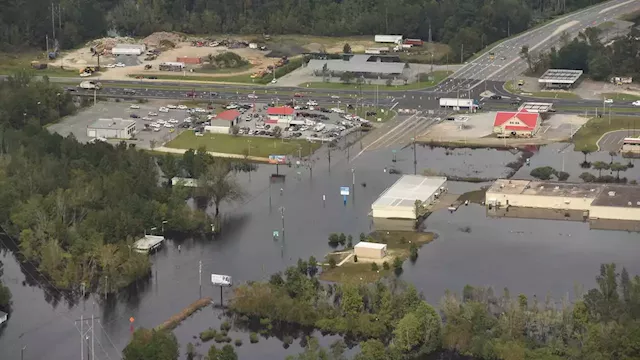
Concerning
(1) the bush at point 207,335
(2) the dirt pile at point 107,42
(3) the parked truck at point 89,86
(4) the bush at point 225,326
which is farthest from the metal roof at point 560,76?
(1) the bush at point 207,335

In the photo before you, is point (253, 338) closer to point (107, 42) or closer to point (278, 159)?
point (278, 159)

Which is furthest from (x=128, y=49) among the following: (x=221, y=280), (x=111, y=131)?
(x=221, y=280)

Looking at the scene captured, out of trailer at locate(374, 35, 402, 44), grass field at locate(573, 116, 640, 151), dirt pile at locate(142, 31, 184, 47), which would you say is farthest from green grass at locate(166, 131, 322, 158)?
trailer at locate(374, 35, 402, 44)

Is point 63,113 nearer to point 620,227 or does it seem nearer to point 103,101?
point 103,101

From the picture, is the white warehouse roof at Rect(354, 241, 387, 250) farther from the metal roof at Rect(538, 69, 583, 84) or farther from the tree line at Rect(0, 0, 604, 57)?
the tree line at Rect(0, 0, 604, 57)

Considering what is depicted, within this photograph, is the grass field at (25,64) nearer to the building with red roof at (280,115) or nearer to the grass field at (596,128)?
the building with red roof at (280,115)

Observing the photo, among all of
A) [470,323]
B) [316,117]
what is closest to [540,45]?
[316,117]
